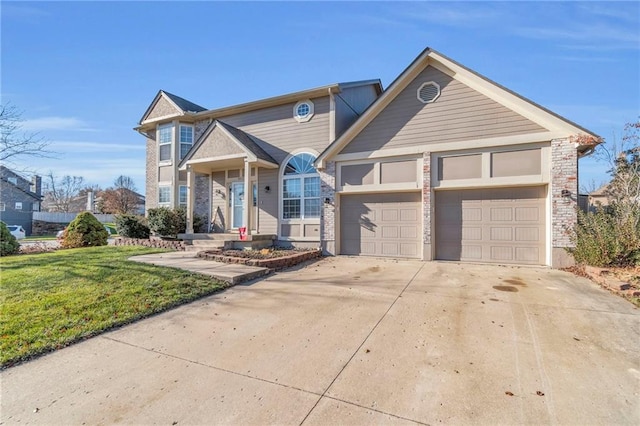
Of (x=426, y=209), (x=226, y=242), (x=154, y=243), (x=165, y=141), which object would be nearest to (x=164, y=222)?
(x=154, y=243)

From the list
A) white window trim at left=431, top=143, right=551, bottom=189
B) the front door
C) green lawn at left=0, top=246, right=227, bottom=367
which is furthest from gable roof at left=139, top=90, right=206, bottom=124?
white window trim at left=431, top=143, right=551, bottom=189

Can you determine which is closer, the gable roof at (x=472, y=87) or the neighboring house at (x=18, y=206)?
the gable roof at (x=472, y=87)

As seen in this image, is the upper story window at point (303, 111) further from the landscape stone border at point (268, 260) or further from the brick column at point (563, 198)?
the brick column at point (563, 198)

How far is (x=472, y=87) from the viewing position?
30.0 ft

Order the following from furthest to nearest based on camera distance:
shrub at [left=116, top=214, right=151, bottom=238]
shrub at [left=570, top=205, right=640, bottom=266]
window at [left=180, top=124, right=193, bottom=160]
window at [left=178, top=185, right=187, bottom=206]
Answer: window at [left=180, top=124, right=193, bottom=160], window at [left=178, top=185, right=187, bottom=206], shrub at [left=116, top=214, right=151, bottom=238], shrub at [left=570, top=205, right=640, bottom=266]

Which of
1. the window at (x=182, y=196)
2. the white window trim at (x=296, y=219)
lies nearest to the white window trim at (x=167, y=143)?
the window at (x=182, y=196)

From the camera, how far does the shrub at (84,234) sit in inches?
514

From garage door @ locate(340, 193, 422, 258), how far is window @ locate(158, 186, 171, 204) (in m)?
9.38

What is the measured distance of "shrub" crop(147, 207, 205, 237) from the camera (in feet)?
41.7

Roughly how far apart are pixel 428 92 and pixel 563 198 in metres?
4.96

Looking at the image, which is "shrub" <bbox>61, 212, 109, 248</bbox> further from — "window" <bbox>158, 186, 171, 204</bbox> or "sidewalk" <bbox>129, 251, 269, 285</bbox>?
"sidewalk" <bbox>129, 251, 269, 285</bbox>

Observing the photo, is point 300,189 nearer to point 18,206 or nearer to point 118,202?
point 118,202

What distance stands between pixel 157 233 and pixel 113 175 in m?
47.4

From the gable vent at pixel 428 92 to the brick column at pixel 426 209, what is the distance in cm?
181
